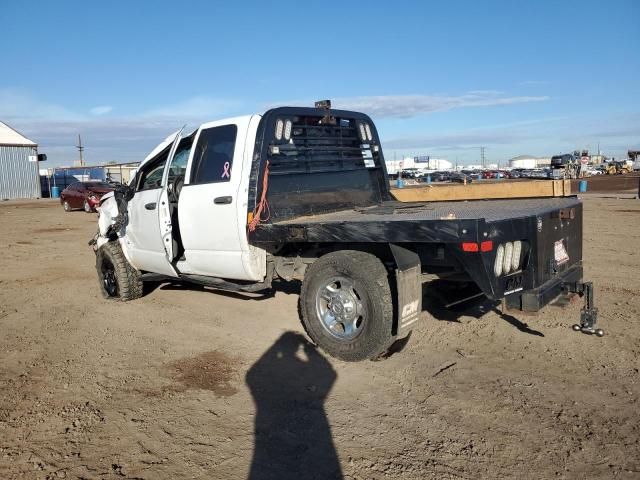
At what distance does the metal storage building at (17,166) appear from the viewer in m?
39.3

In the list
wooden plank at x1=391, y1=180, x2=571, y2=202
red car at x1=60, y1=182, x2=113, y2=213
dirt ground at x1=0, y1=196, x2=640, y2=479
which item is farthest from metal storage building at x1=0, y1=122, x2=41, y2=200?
wooden plank at x1=391, y1=180, x2=571, y2=202

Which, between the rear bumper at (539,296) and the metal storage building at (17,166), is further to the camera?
the metal storage building at (17,166)

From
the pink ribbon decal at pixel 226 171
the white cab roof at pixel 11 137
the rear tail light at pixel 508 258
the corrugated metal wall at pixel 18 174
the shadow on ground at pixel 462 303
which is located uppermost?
the white cab roof at pixel 11 137

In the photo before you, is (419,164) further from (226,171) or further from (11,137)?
(226,171)

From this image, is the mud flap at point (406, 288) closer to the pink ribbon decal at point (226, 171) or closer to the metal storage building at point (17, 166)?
the pink ribbon decal at point (226, 171)

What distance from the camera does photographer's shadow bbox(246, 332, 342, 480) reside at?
307 cm

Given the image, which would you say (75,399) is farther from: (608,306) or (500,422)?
(608,306)

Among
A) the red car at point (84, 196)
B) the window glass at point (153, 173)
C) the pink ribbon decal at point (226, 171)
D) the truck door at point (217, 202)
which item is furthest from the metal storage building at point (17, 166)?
the pink ribbon decal at point (226, 171)

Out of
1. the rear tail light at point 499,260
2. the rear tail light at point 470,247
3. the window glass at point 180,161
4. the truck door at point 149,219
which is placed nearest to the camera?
the rear tail light at point 470,247

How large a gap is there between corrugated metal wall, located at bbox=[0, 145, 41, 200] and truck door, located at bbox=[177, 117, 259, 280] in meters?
39.6

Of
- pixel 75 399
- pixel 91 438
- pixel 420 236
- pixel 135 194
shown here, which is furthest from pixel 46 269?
pixel 420 236

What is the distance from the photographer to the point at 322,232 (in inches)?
178

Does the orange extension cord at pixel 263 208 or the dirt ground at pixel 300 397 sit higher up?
the orange extension cord at pixel 263 208

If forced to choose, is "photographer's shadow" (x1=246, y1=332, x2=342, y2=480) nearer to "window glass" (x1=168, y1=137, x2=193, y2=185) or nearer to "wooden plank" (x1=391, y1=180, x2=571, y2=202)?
"window glass" (x1=168, y1=137, x2=193, y2=185)
